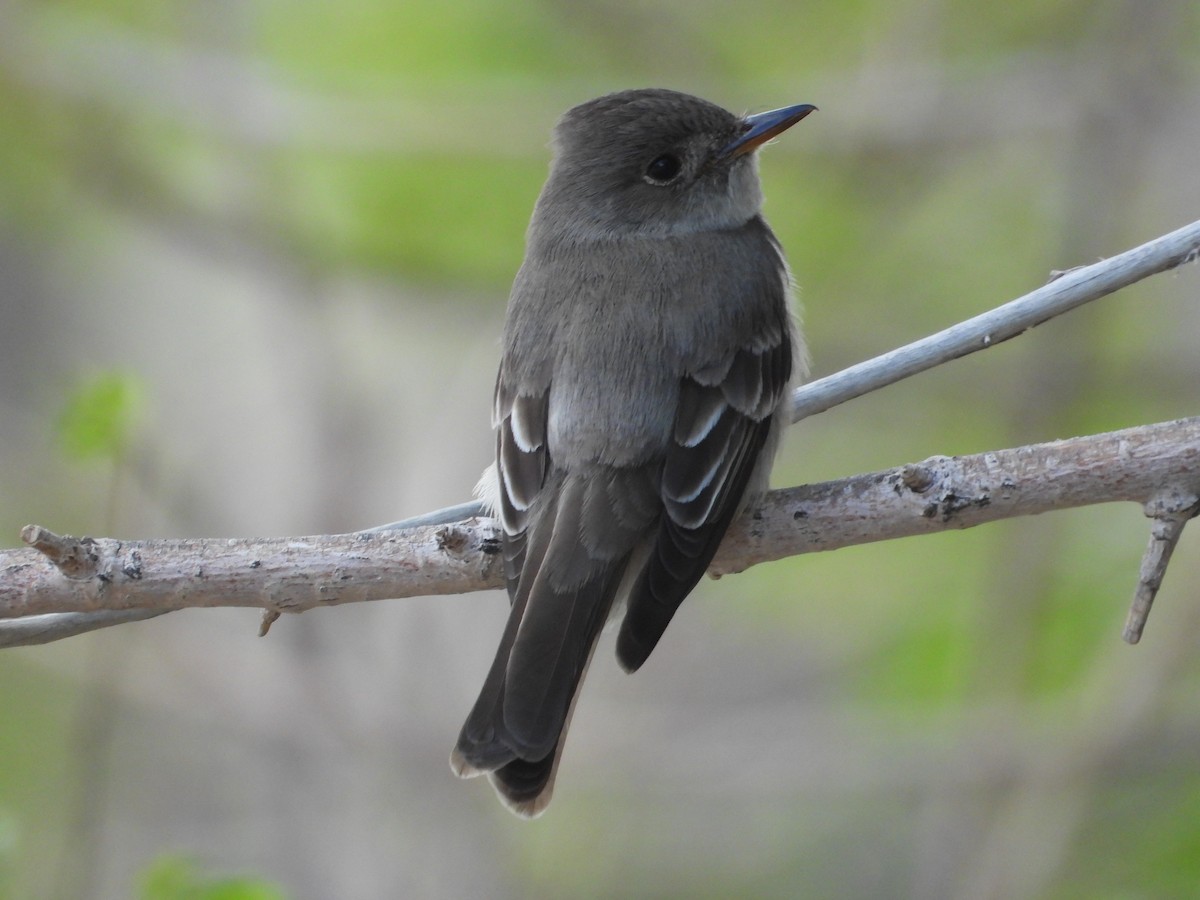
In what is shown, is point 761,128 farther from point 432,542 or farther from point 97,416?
point 97,416

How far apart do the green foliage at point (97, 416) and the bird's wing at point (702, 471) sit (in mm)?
1396

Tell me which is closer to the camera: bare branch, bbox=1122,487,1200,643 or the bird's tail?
bare branch, bbox=1122,487,1200,643

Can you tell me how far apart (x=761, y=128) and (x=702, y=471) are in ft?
4.61

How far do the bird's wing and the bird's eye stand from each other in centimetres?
76

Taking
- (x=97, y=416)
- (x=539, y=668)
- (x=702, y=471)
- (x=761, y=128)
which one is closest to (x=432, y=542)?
(x=539, y=668)

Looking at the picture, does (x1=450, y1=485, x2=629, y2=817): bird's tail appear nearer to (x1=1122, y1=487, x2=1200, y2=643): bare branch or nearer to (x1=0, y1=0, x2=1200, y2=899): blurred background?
(x1=1122, y1=487, x2=1200, y2=643): bare branch

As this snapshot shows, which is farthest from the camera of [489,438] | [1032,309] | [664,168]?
[489,438]

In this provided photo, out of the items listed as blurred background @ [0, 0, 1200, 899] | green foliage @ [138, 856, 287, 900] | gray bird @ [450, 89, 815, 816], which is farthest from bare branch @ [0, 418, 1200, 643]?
blurred background @ [0, 0, 1200, 899]

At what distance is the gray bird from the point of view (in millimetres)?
3467

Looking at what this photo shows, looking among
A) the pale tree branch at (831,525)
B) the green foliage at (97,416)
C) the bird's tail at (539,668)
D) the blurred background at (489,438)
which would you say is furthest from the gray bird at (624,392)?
the blurred background at (489,438)

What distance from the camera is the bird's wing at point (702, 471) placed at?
3.51 meters

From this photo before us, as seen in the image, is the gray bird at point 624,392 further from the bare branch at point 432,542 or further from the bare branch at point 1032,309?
the bare branch at point 1032,309

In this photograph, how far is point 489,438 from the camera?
7762 mm

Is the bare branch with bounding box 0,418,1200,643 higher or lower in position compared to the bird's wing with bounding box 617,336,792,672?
lower
